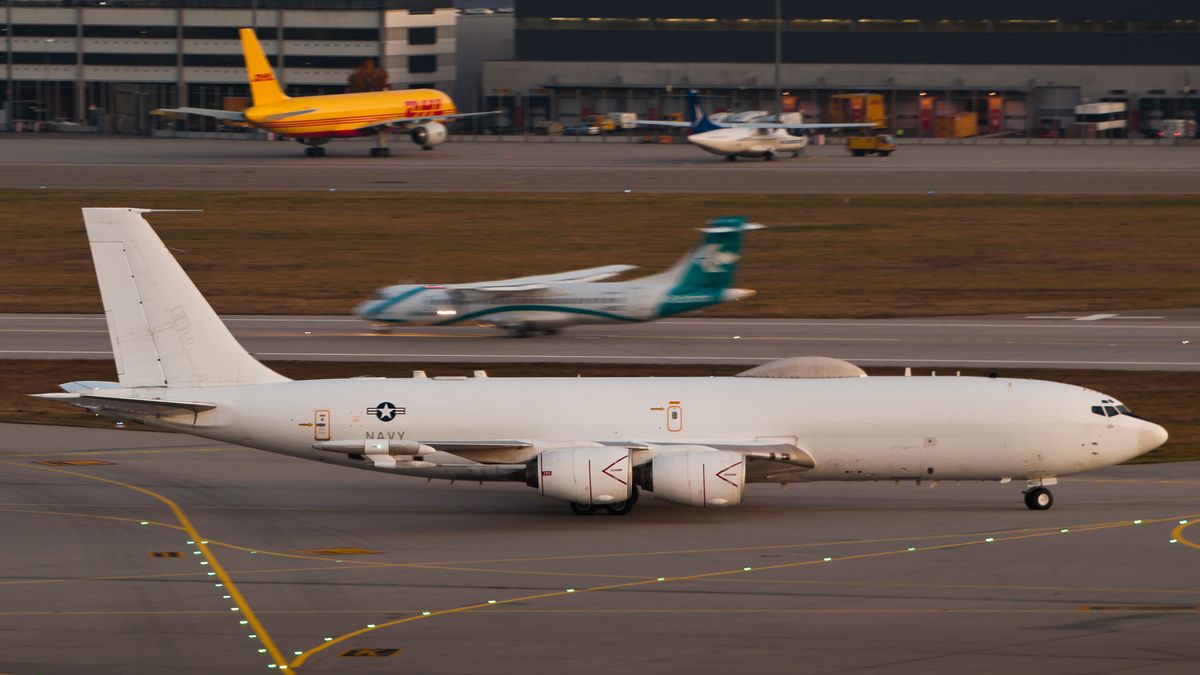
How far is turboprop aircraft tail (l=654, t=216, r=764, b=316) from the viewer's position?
6147cm

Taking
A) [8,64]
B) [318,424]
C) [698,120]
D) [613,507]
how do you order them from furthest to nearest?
1. [8,64]
2. [698,120]
3. [613,507]
4. [318,424]

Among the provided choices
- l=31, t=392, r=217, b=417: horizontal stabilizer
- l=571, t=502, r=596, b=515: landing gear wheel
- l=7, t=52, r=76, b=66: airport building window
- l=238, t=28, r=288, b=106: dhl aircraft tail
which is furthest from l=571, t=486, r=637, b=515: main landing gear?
l=7, t=52, r=76, b=66: airport building window

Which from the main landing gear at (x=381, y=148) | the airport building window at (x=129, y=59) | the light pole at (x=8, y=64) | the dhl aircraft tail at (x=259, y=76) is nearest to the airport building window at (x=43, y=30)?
the light pole at (x=8, y=64)

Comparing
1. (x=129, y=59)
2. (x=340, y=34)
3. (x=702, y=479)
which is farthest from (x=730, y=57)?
(x=702, y=479)

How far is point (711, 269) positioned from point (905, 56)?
451 feet

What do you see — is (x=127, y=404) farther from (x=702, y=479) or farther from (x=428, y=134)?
(x=428, y=134)

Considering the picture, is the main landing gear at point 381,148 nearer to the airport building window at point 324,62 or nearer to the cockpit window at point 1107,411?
the airport building window at point 324,62

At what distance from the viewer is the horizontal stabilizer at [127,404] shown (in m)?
35.8

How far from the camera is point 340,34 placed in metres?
196

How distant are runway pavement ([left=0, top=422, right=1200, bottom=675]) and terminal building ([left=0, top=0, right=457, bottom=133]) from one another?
160 meters

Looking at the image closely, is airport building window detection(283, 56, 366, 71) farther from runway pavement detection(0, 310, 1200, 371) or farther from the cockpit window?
the cockpit window

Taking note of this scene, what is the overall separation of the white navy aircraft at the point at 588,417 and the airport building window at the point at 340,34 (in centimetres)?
16404

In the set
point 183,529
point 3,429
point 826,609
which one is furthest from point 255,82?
point 826,609

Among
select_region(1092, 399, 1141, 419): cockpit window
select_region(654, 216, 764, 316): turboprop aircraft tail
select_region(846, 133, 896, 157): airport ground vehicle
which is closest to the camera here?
select_region(1092, 399, 1141, 419): cockpit window
